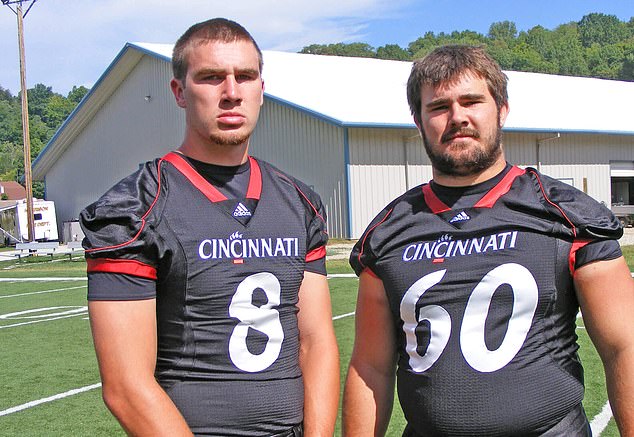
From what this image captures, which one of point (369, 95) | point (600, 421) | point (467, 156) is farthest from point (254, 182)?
point (369, 95)

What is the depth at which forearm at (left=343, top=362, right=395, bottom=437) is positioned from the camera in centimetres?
260

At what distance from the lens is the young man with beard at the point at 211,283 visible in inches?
85.5

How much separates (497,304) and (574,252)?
0.29m

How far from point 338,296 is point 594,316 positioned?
9235mm

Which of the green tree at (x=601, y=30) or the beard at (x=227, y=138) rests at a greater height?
the green tree at (x=601, y=30)

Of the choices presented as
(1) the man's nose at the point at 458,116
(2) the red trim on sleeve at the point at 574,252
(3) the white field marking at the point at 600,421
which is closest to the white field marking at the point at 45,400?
(3) the white field marking at the point at 600,421

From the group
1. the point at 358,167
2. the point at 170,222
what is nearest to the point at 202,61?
the point at 170,222

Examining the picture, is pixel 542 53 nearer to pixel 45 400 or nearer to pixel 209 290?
pixel 45 400

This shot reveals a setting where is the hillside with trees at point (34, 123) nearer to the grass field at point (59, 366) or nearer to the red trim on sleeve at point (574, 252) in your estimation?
the grass field at point (59, 366)

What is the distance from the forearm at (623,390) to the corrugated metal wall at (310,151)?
2052 cm

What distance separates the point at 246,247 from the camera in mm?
2408

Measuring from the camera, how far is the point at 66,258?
24250mm

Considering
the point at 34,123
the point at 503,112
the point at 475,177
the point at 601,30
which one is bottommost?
the point at 475,177

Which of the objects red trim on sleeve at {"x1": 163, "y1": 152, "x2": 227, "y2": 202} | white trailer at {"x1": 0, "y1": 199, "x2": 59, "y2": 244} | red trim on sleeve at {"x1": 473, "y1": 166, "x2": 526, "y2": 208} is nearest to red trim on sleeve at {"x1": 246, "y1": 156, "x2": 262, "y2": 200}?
red trim on sleeve at {"x1": 163, "y1": 152, "x2": 227, "y2": 202}
